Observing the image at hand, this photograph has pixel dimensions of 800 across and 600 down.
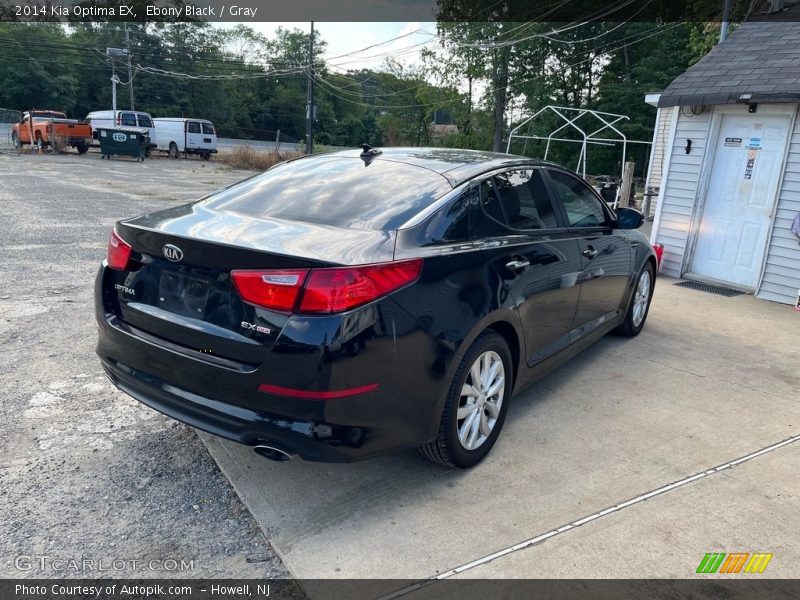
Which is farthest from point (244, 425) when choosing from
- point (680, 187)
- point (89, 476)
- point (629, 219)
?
point (680, 187)

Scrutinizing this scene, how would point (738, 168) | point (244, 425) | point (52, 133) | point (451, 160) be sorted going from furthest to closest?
point (52, 133) < point (738, 168) < point (451, 160) < point (244, 425)

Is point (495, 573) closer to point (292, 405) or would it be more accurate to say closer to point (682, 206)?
point (292, 405)

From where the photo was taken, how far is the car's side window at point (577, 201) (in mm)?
4156

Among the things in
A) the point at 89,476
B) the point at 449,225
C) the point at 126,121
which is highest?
the point at 126,121

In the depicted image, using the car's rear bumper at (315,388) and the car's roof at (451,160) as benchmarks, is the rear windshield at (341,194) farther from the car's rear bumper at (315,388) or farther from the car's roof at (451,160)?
the car's rear bumper at (315,388)

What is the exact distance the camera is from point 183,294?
266 cm

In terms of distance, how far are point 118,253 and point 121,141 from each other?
27533 mm

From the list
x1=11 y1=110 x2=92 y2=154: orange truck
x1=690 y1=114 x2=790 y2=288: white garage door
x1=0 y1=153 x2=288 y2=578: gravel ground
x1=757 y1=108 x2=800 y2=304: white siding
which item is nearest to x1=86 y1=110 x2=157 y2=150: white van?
x1=11 y1=110 x2=92 y2=154: orange truck

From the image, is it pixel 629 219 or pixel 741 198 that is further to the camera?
pixel 741 198

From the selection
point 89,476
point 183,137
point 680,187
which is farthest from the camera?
point 183,137

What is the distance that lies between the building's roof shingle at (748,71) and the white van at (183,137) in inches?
1136

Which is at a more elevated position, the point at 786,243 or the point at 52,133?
the point at 52,133

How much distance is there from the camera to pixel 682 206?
8219 mm

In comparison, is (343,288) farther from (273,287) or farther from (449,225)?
(449,225)
